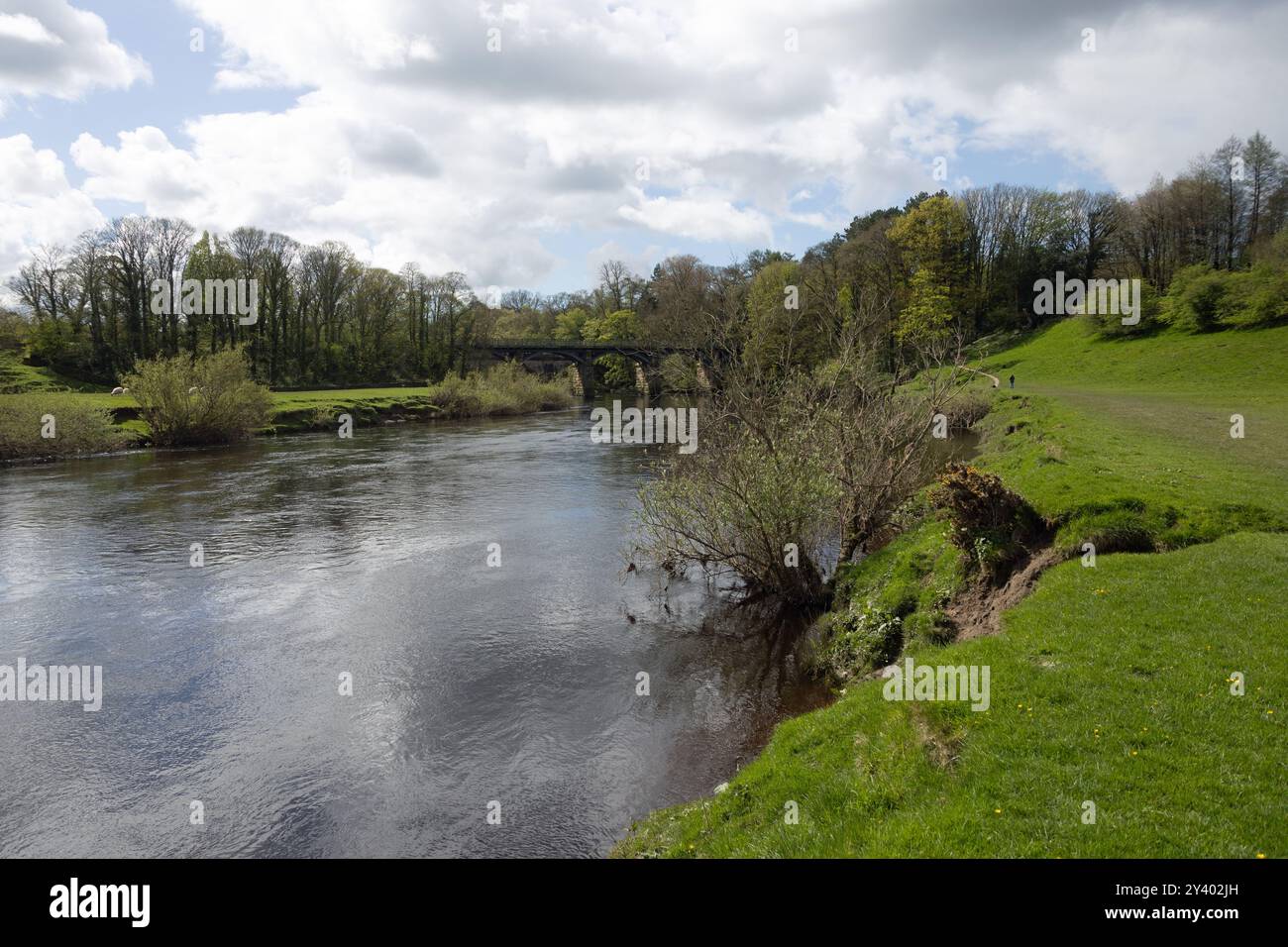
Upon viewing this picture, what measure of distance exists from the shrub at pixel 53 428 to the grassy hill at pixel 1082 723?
134 ft

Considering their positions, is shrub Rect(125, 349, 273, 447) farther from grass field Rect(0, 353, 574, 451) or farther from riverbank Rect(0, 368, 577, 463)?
grass field Rect(0, 353, 574, 451)

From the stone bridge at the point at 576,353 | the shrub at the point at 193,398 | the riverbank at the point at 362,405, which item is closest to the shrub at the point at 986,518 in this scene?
the shrub at the point at 193,398

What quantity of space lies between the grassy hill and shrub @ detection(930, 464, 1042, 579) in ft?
1.38

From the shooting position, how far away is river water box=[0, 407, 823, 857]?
9.09 meters

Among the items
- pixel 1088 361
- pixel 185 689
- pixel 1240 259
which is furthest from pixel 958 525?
pixel 1240 259

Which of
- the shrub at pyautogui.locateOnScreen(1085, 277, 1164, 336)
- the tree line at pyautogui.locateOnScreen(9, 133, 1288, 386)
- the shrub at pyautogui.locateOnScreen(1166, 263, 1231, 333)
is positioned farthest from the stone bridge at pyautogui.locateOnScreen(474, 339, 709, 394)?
the shrub at pyautogui.locateOnScreen(1166, 263, 1231, 333)

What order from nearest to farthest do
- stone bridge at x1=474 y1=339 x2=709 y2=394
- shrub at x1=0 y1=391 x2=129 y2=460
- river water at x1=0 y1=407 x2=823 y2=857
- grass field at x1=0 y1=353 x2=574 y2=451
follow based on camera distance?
1. river water at x1=0 y1=407 x2=823 y2=857
2. shrub at x1=0 y1=391 x2=129 y2=460
3. grass field at x1=0 y1=353 x2=574 y2=451
4. stone bridge at x1=474 y1=339 x2=709 y2=394

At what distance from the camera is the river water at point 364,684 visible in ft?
29.8

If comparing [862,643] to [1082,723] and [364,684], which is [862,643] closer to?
[1082,723]

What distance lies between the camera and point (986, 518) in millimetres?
12516

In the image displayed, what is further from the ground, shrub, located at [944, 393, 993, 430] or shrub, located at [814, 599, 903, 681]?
shrub, located at [944, 393, 993, 430]

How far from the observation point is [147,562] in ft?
65.3

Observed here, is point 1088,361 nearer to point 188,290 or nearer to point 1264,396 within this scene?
point 1264,396

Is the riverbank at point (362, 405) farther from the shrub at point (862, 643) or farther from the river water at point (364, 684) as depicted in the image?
the shrub at point (862, 643)
